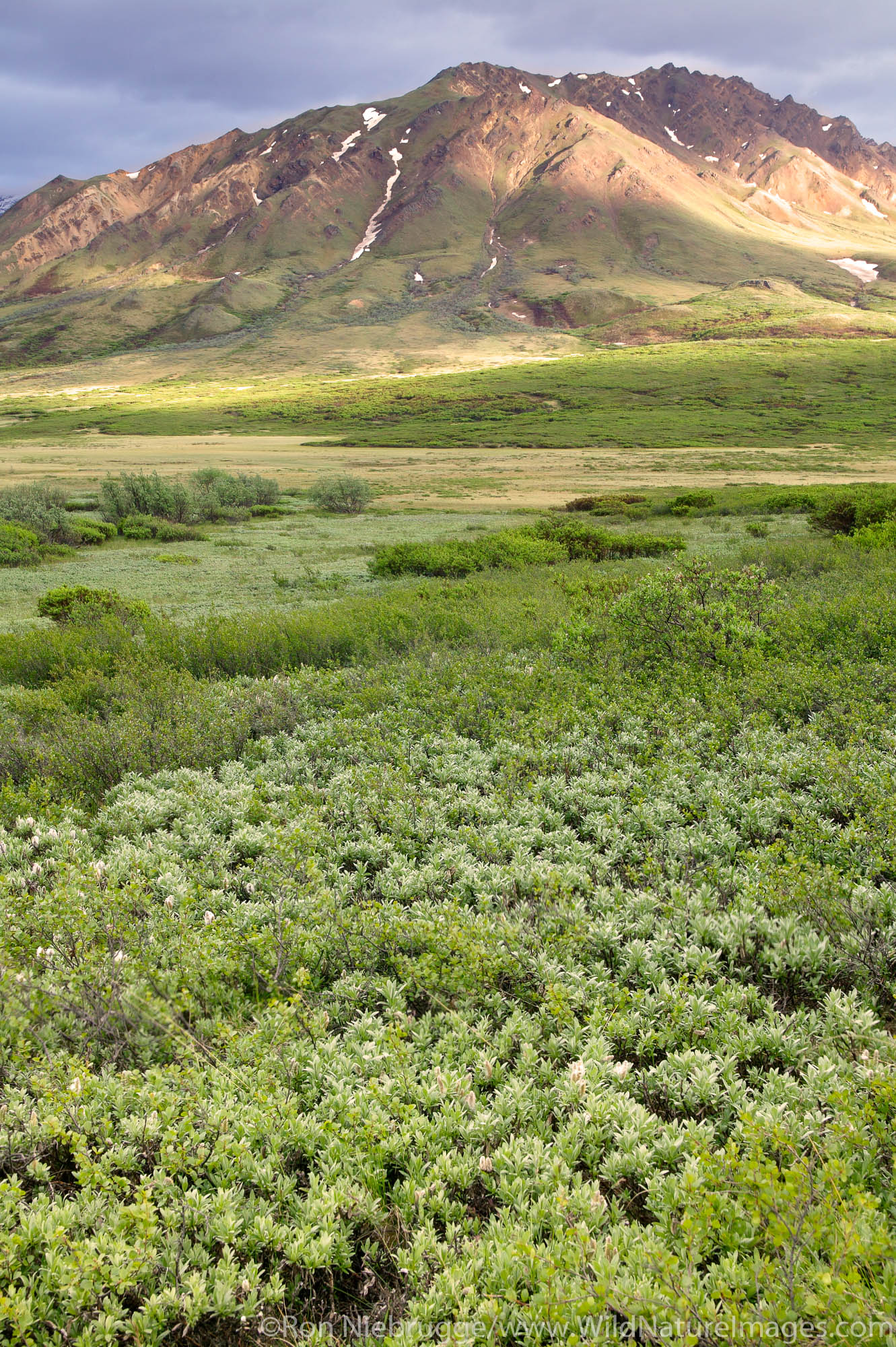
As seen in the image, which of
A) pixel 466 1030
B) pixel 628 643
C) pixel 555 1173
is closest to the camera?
pixel 555 1173

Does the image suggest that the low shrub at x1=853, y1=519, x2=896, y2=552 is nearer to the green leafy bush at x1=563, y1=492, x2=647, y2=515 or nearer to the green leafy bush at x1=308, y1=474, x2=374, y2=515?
the green leafy bush at x1=563, y1=492, x2=647, y2=515

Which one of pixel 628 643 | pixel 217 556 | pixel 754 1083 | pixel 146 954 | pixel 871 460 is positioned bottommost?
pixel 754 1083

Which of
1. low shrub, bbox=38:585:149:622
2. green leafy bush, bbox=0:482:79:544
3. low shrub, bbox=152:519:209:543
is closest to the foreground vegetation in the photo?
low shrub, bbox=38:585:149:622

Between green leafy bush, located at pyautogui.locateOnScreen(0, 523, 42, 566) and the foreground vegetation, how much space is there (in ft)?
68.2

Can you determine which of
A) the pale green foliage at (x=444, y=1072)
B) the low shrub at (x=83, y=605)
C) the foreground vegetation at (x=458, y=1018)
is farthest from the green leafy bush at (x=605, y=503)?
the pale green foliage at (x=444, y=1072)

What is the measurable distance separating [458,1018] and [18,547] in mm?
30708

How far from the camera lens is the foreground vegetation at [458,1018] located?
9.70 ft

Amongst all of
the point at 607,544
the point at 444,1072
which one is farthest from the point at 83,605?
the point at 607,544

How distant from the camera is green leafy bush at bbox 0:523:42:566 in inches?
1086

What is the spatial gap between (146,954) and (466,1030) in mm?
2622

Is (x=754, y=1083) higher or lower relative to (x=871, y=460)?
lower

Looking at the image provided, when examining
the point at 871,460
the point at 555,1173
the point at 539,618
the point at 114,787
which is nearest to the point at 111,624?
the point at 114,787

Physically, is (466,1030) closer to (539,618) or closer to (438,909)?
(438,909)

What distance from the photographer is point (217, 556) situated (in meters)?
28.9
